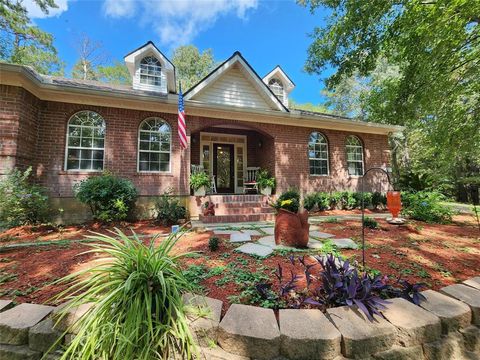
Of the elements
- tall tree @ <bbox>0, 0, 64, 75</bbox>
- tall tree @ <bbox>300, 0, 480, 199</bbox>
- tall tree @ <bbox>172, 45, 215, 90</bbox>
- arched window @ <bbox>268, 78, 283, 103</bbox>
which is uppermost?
tall tree @ <bbox>172, 45, 215, 90</bbox>

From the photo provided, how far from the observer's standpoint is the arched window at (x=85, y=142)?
6578mm

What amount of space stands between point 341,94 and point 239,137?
1644 cm

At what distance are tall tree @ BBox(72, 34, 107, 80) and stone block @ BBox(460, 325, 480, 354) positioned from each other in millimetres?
23616

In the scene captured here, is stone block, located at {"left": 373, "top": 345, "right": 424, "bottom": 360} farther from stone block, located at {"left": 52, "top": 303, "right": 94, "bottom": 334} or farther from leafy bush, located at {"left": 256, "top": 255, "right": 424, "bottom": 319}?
stone block, located at {"left": 52, "top": 303, "right": 94, "bottom": 334}

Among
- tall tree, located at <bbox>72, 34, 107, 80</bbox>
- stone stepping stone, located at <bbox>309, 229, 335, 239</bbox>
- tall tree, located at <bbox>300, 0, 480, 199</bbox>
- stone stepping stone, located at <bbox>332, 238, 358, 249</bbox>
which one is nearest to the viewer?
stone stepping stone, located at <bbox>332, 238, 358, 249</bbox>

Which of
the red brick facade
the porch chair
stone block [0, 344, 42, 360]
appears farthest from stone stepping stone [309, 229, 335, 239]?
the porch chair

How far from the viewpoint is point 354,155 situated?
10047mm

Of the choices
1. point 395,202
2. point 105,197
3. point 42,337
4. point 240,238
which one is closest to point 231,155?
point 105,197

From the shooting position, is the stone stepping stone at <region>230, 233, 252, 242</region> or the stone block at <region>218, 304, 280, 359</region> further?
the stone stepping stone at <region>230, 233, 252, 242</region>

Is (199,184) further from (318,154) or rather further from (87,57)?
(87,57)

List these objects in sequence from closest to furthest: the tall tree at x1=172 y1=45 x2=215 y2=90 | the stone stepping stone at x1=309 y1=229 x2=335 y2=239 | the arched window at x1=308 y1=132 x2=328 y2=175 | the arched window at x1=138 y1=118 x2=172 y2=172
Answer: the stone stepping stone at x1=309 y1=229 x2=335 y2=239 < the arched window at x1=138 y1=118 x2=172 y2=172 < the arched window at x1=308 y1=132 x2=328 y2=175 < the tall tree at x1=172 y1=45 x2=215 y2=90

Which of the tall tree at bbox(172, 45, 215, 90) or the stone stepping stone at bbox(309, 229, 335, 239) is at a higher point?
the tall tree at bbox(172, 45, 215, 90)

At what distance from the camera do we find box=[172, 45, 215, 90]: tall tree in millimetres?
22734

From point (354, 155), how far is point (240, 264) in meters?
9.27
